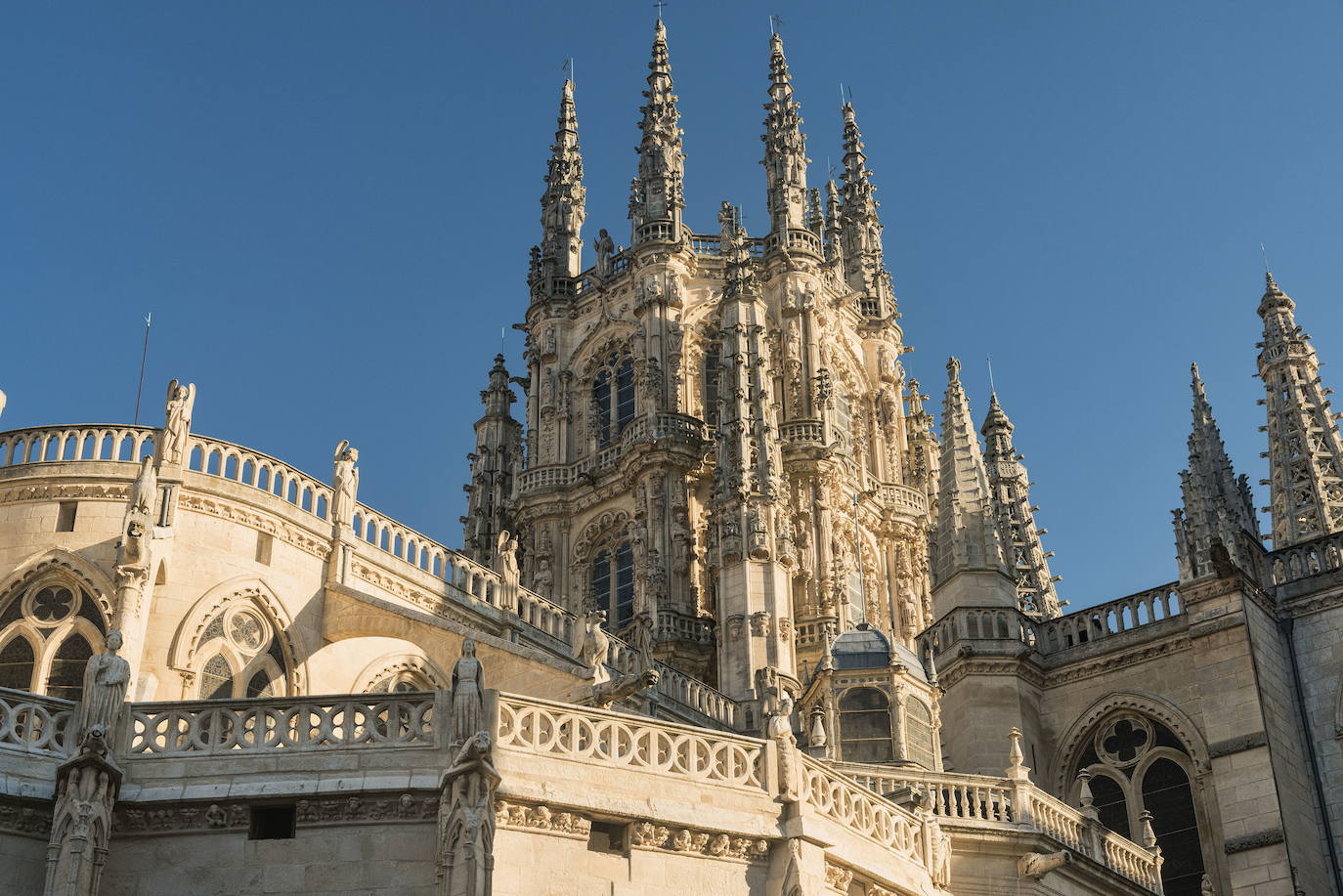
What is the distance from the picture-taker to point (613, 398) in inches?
1982

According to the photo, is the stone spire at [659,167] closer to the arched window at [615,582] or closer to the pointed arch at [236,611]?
the arched window at [615,582]

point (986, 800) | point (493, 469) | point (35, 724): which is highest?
point (493, 469)

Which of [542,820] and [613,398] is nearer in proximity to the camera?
[542,820]

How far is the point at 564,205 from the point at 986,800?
37117 mm

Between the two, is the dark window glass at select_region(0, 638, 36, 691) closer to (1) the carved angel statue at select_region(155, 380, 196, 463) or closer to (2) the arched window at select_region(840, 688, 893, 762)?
(1) the carved angel statue at select_region(155, 380, 196, 463)

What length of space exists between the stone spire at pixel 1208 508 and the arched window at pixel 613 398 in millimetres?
19353

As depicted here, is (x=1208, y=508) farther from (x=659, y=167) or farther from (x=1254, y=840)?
(x=659, y=167)

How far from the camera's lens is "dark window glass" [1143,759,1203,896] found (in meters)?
29.9

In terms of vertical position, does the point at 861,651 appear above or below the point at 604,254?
below

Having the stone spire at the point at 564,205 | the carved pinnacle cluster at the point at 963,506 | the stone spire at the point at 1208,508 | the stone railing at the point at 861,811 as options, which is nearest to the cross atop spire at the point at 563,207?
the stone spire at the point at 564,205

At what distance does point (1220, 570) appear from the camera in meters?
29.6

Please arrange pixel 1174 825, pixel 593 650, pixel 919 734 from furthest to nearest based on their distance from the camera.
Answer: pixel 1174 825
pixel 919 734
pixel 593 650

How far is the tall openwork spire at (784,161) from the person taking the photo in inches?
2025

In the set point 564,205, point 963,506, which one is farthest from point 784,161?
point 963,506
